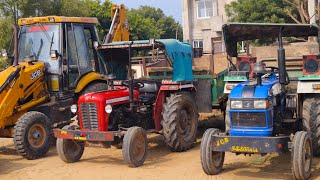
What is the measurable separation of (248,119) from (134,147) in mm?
2096

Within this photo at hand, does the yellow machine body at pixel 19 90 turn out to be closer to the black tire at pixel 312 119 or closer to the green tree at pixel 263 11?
the black tire at pixel 312 119

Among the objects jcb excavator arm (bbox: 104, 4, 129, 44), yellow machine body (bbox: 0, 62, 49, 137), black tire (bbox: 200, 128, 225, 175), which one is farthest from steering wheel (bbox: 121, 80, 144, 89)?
black tire (bbox: 200, 128, 225, 175)

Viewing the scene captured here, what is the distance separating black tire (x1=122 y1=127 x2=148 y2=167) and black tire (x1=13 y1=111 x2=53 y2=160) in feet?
7.01

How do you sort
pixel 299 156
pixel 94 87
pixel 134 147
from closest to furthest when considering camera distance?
pixel 299 156 < pixel 134 147 < pixel 94 87

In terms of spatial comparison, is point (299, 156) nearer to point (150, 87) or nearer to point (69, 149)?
point (150, 87)

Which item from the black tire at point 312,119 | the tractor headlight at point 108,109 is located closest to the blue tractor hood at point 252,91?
the black tire at point 312,119

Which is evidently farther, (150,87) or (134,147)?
(150,87)

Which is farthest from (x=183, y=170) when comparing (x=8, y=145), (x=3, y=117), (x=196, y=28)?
(x=196, y=28)

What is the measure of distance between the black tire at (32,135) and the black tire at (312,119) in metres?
4.82

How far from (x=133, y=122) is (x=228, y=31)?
2431 mm

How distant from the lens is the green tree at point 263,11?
75.3 ft

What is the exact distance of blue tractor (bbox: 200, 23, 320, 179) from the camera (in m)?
6.14

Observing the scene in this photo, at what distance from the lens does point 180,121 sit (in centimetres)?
884

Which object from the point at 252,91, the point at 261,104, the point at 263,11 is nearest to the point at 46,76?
the point at 252,91
